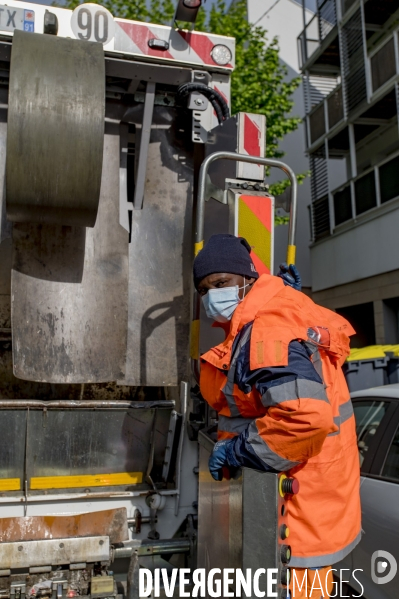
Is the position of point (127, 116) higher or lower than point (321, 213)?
lower

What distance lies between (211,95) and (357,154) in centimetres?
1379

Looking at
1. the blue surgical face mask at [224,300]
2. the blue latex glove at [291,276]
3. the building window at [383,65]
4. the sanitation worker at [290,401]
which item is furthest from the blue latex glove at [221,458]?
the building window at [383,65]

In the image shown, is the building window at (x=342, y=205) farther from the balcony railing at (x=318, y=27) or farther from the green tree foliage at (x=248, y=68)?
the balcony railing at (x=318, y=27)

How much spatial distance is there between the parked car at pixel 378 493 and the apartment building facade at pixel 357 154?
8866 millimetres

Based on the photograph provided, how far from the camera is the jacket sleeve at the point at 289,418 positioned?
1694mm

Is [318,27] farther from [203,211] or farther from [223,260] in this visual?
[223,260]

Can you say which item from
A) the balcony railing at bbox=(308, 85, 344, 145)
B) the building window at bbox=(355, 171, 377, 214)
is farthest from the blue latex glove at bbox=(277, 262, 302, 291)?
the balcony railing at bbox=(308, 85, 344, 145)

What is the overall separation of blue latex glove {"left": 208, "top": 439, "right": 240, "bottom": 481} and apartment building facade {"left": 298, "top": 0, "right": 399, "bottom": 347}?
10831 mm

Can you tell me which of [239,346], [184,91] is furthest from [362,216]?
[239,346]

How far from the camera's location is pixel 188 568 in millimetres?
2551

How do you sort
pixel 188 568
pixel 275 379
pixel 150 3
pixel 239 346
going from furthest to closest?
pixel 150 3
pixel 188 568
pixel 239 346
pixel 275 379

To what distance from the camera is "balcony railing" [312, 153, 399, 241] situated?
1202 cm

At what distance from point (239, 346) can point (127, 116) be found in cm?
155

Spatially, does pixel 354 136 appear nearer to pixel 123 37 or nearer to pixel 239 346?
pixel 123 37
